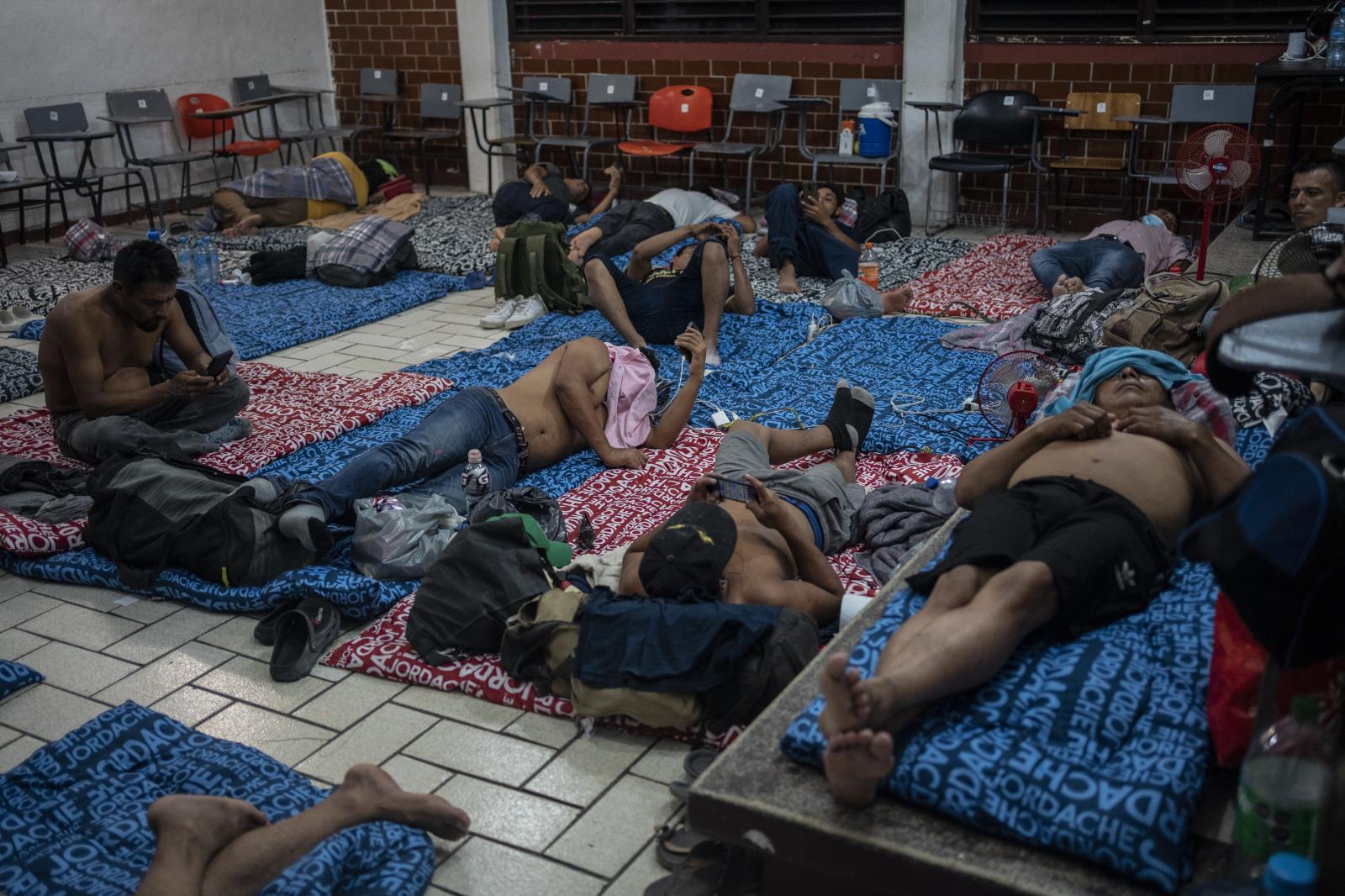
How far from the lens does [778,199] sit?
7504 millimetres

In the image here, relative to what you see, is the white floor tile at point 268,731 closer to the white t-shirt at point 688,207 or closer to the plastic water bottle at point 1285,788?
the plastic water bottle at point 1285,788

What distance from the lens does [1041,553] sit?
261cm

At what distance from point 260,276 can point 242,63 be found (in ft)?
14.6

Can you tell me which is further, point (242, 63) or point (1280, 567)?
point (242, 63)

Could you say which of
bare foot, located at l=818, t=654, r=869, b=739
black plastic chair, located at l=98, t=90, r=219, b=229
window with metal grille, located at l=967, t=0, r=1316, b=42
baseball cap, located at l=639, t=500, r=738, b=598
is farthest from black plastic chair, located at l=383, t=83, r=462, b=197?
bare foot, located at l=818, t=654, r=869, b=739

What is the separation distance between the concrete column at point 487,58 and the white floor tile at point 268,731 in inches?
332

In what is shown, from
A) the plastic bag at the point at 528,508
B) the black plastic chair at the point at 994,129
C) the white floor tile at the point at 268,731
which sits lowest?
the white floor tile at the point at 268,731

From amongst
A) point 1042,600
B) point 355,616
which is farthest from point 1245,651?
point 355,616

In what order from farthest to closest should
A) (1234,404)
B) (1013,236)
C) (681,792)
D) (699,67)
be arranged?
(699,67) < (1013,236) < (1234,404) < (681,792)

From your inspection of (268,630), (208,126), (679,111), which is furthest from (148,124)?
(268,630)

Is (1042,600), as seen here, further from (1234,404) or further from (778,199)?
(778,199)

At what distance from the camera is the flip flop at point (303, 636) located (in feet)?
11.2

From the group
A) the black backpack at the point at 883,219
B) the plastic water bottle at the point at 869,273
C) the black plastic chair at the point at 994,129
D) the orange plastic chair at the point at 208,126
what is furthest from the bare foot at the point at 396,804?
the orange plastic chair at the point at 208,126

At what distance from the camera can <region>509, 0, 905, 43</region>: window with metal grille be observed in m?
9.59
